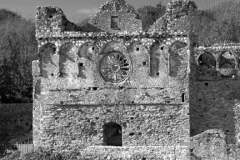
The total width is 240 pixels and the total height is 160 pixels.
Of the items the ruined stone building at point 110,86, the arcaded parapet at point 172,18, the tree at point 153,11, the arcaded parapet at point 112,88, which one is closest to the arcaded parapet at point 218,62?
the ruined stone building at point 110,86

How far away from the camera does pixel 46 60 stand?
20719 millimetres

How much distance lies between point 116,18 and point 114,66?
4.39 metres

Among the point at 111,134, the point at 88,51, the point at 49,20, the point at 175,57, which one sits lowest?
the point at 111,134

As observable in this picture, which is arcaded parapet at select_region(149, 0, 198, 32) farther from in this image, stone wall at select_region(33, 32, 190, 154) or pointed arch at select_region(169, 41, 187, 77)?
stone wall at select_region(33, 32, 190, 154)

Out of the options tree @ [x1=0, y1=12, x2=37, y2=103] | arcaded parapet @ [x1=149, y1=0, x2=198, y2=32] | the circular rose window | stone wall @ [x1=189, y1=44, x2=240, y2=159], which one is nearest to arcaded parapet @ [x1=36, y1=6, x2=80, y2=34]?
the circular rose window

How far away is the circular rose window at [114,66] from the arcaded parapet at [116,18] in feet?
11.7

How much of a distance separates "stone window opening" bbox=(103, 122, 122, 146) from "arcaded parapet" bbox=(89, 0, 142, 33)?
5713 mm

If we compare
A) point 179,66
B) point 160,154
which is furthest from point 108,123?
point 179,66

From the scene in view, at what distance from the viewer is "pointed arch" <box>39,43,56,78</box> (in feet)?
67.8

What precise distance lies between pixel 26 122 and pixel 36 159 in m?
13.7

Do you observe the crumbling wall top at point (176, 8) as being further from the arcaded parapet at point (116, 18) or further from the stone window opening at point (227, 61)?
the stone window opening at point (227, 61)

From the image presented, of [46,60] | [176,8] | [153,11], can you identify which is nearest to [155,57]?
[46,60]

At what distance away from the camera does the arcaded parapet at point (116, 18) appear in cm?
2361

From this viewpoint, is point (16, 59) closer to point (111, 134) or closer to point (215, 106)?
point (111, 134)
